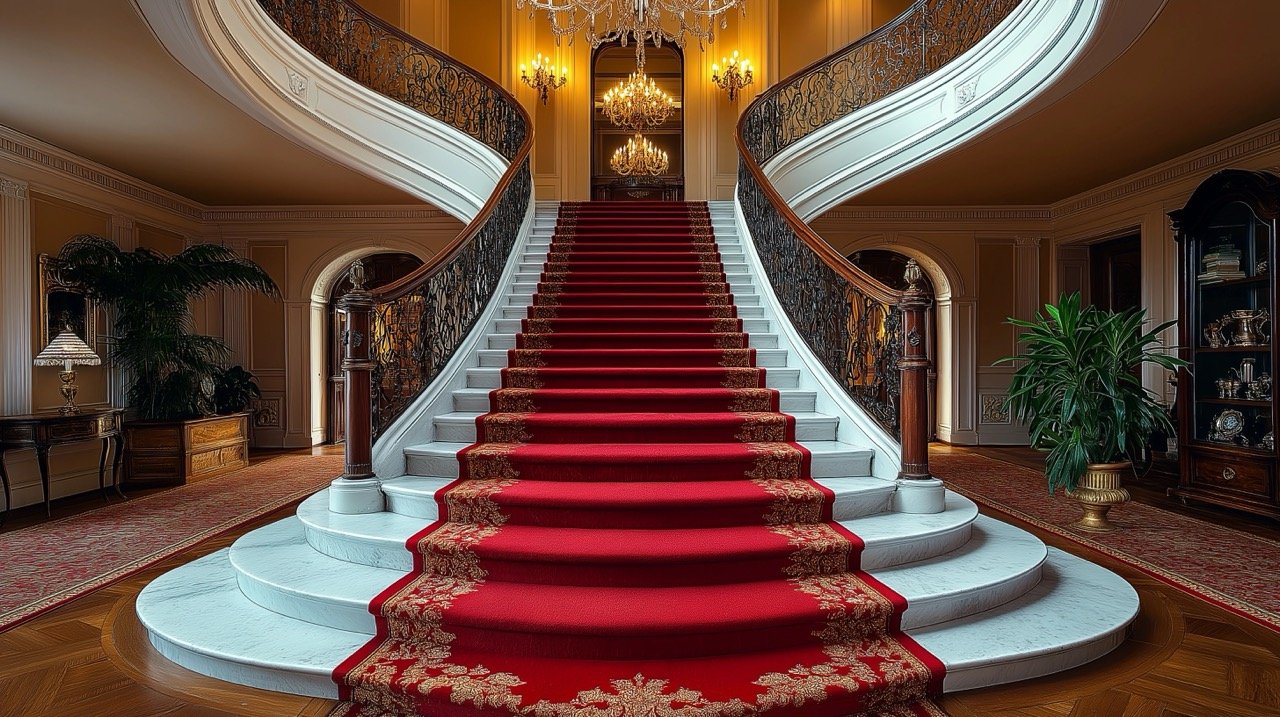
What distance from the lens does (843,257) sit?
163 inches

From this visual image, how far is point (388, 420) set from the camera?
3.53 meters

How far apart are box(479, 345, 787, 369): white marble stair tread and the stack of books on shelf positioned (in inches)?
155

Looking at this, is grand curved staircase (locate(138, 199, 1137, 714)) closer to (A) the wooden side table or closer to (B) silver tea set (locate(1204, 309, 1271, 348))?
(A) the wooden side table

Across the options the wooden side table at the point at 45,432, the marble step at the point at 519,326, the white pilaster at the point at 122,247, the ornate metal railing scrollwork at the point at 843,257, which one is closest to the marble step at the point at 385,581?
the ornate metal railing scrollwork at the point at 843,257

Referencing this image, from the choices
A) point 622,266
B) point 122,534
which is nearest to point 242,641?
point 122,534

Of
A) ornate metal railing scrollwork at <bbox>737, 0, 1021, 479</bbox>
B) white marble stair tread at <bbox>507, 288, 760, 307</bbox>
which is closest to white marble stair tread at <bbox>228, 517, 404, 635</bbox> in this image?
ornate metal railing scrollwork at <bbox>737, 0, 1021, 479</bbox>

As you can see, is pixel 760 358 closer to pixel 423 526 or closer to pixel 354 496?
pixel 423 526

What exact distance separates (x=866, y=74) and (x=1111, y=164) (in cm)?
273

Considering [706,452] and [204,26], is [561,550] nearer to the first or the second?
[706,452]

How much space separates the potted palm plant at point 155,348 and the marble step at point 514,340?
153 inches

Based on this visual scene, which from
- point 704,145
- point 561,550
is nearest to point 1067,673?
point 561,550

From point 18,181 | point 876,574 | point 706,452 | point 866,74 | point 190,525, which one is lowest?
point 190,525

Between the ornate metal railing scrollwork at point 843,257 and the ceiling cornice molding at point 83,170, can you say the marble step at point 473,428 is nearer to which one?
the ornate metal railing scrollwork at point 843,257

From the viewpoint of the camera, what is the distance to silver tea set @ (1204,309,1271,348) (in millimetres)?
5276
